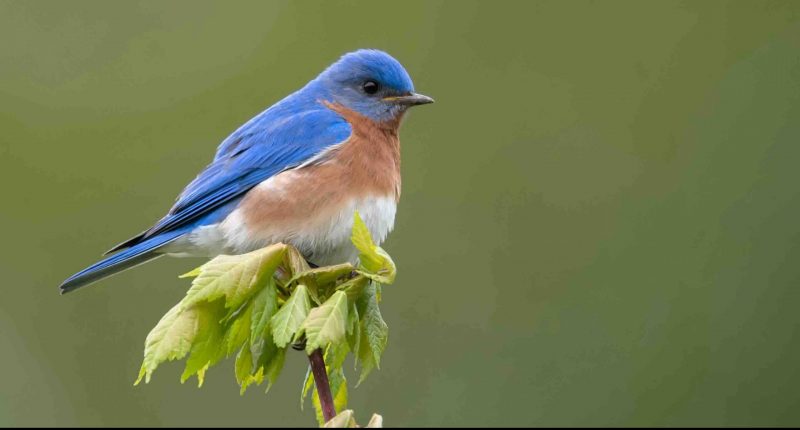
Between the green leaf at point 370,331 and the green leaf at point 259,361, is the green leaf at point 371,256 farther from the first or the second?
the green leaf at point 259,361

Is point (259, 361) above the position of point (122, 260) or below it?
above

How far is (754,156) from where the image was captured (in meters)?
7.89

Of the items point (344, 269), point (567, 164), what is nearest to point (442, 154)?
point (567, 164)

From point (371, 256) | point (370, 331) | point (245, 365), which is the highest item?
point (371, 256)

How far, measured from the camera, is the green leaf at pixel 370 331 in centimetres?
305

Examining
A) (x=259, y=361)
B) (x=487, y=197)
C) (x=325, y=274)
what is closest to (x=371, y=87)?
(x=325, y=274)

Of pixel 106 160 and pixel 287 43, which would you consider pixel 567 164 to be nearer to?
pixel 287 43

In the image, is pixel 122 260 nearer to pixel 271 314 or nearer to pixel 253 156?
pixel 253 156

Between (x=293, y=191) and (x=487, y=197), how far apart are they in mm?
3755

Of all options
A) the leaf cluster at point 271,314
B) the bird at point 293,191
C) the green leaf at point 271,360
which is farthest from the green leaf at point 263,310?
the bird at point 293,191

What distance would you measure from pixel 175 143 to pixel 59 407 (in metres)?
2.13

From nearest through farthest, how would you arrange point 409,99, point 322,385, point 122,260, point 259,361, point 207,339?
1. point 322,385
2. point 207,339
3. point 259,361
4. point 122,260
5. point 409,99

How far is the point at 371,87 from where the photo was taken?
17.1 ft

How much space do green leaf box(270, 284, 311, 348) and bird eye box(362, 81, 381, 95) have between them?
2.44 meters
